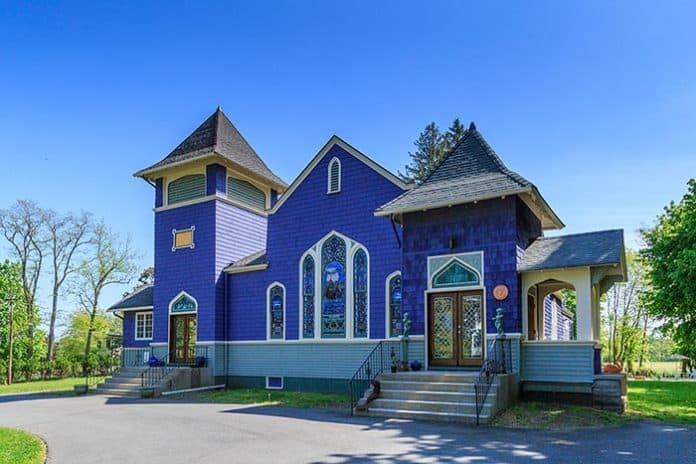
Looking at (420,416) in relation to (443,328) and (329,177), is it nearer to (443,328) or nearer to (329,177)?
(443,328)

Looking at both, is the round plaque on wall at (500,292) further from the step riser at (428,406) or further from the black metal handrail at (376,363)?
the black metal handrail at (376,363)

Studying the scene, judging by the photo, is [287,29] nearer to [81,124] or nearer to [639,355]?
[81,124]

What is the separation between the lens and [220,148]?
2070 centimetres

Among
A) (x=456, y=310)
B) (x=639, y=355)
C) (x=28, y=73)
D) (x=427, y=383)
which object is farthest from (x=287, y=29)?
(x=639, y=355)

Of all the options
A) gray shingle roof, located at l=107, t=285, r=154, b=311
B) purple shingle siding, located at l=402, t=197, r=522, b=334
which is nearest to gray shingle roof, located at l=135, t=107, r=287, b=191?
gray shingle roof, located at l=107, t=285, r=154, b=311

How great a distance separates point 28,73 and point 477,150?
1097 centimetres

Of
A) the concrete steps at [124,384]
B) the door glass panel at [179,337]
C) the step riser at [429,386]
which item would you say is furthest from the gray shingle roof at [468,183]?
the concrete steps at [124,384]

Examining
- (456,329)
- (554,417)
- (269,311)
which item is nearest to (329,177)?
(269,311)

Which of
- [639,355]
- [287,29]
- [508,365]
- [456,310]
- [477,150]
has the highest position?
[287,29]

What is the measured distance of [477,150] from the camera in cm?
1594

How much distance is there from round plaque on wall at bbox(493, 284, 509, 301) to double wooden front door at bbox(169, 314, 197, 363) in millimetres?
11157

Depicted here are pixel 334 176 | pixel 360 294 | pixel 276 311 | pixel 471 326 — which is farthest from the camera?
pixel 276 311

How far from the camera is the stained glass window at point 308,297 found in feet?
60.0

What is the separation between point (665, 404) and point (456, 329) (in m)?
5.63
